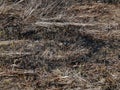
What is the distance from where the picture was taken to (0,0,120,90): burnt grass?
10.0 feet

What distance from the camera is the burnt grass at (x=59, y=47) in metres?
3.05

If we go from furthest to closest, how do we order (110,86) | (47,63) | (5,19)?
(5,19) < (47,63) < (110,86)

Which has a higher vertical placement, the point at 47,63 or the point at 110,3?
the point at 110,3

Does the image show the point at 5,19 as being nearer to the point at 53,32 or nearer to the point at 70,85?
the point at 53,32

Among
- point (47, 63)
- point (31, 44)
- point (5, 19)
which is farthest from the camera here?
point (5, 19)

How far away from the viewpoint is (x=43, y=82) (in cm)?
304

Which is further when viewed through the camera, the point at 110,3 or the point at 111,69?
the point at 110,3

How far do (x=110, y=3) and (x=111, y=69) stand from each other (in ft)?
3.51

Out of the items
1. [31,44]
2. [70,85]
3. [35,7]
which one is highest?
[35,7]

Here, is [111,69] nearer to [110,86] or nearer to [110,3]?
[110,86]

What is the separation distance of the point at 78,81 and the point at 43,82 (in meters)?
0.34

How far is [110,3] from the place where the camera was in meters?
3.87

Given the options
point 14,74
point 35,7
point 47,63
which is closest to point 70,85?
point 47,63

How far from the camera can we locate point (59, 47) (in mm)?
3359
